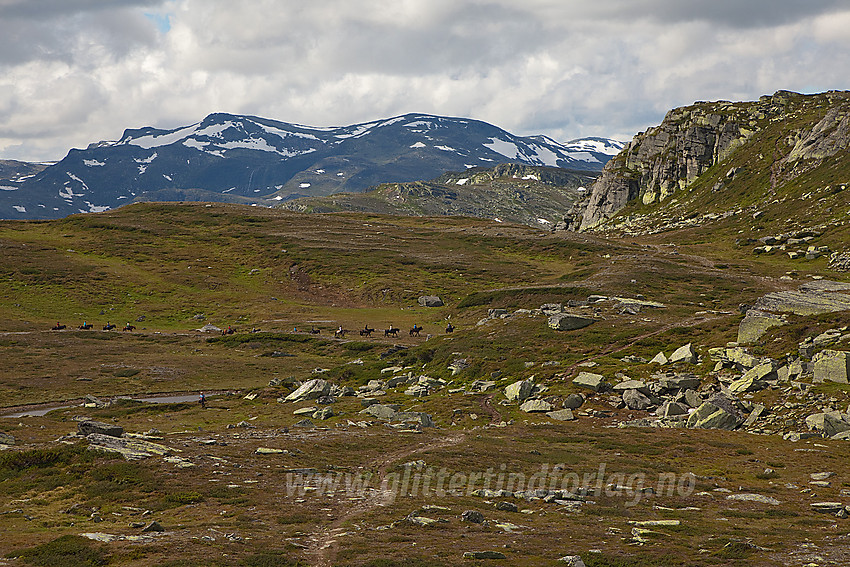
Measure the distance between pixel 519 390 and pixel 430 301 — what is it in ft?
217

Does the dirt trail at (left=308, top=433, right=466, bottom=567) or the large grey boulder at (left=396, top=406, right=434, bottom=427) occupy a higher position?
the dirt trail at (left=308, top=433, right=466, bottom=567)

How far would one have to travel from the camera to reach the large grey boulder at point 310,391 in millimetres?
61688

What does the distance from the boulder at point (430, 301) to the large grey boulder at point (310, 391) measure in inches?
2189

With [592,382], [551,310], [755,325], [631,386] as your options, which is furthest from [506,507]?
[551,310]

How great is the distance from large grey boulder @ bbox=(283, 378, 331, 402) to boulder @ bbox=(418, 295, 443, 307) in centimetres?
5561

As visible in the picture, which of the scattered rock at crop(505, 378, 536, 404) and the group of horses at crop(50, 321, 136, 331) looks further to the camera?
the group of horses at crop(50, 321, 136, 331)

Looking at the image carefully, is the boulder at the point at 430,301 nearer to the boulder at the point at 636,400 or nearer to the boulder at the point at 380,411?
the boulder at the point at 380,411

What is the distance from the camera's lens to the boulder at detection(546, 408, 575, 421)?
47.5 m

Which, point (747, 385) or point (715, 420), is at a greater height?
point (747, 385)

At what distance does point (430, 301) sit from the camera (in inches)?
4697

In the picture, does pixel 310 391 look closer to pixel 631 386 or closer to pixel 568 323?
pixel 568 323

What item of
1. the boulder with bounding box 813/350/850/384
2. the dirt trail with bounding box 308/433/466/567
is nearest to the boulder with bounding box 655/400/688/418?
the boulder with bounding box 813/350/850/384

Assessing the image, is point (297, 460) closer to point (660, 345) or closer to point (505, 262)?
point (660, 345)

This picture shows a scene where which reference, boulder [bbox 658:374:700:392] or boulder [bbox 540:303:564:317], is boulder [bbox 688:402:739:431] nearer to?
boulder [bbox 658:374:700:392]
